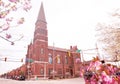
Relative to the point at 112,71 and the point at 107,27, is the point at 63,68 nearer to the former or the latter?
the point at 107,27

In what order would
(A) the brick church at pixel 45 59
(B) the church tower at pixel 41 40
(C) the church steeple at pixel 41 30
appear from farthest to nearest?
(C) the church steeple at pixel 41 30 → (B) the church tower at pixel 41 40 → (A) the brick church at pixel 45 59

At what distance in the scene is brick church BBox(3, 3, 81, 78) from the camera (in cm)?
4328

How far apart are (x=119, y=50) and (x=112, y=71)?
10.0m

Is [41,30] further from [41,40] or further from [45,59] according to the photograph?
[45,59]

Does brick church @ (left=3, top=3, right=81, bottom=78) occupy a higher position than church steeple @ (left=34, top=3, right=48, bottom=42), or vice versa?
church steeple @ (left=34, top=3, right=48, bottom=42)

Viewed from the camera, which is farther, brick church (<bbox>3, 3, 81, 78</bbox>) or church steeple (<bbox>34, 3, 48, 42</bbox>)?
church steeple (<bbox>34, 3, 48, 42</bbox>)

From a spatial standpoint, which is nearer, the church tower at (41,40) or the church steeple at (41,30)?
the church tower at (41,40)

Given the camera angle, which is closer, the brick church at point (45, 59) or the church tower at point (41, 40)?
the brick church at point (45, 59)

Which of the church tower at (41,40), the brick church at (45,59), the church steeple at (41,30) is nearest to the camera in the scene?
the brick church at (45,59)

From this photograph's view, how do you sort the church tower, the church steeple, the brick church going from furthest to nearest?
the church steeple
the church tower
the brick church

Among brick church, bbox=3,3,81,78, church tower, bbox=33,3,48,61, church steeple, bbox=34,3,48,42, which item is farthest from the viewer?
church steeple, bbox=34,3,48,42

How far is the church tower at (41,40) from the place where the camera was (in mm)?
44375

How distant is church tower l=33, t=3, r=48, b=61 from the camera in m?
44.4

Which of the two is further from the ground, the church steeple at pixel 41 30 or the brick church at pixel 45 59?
the church steeple at pixel 41 30
